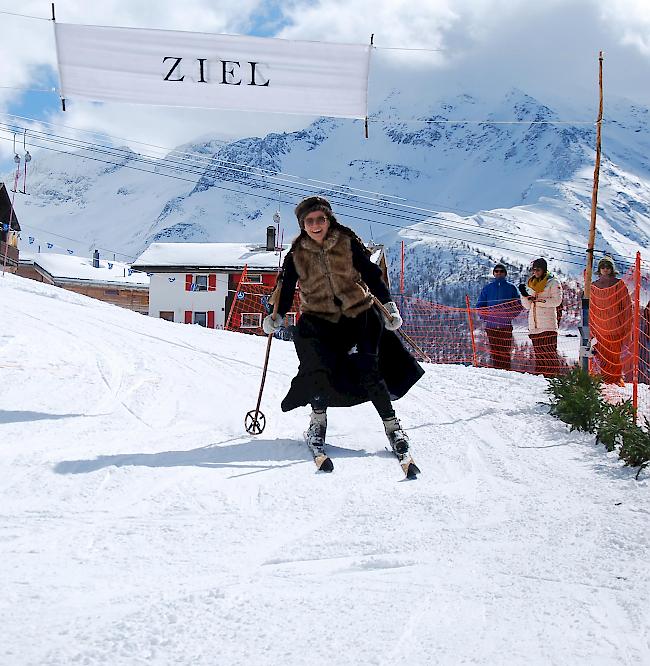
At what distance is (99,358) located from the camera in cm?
780

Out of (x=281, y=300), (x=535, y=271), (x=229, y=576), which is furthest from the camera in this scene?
(x=535, y=271)

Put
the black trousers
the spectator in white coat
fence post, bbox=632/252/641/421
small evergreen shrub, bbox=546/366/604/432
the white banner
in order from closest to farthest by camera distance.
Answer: the black trousers
small evergreen shrub, bbox=546/366/604/432
fence post, bbox=632/252/641/421
the white banner
the spectator in white coat

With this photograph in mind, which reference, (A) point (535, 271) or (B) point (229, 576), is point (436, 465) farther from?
(A) point (535, 271)

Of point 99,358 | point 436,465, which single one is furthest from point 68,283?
point 436,465

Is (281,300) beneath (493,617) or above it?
above

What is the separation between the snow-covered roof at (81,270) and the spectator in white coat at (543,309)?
50.1 metres

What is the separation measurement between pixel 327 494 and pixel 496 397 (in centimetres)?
401

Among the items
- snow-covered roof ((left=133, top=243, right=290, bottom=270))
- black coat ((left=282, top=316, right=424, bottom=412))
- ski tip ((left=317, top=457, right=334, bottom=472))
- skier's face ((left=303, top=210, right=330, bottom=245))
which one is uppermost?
snow-covered roof ((left=133, top=243, right=290, bottom=270))

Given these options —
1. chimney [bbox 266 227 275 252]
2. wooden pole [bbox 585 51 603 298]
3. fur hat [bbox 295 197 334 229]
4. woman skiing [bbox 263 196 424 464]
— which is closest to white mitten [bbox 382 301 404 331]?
woman skiing [bbox 263 196 424 464]

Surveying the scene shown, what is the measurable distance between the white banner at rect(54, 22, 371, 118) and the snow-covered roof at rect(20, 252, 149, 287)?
49.8 metres

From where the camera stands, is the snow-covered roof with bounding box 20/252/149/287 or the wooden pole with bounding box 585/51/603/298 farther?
the snow-covered roof with bounding box 20/252/149/287

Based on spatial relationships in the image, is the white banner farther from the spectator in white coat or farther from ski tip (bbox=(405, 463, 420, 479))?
ski tip (bbox=(405, 463, 420, 479))

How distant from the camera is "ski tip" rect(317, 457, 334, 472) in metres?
4.11

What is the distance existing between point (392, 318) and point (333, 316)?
37cm
